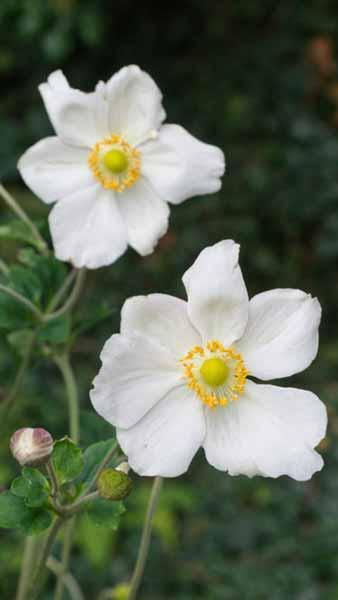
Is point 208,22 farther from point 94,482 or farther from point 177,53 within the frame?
point 94,482

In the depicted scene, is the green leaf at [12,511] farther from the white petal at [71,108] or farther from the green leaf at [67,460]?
the white petal at [71,108]

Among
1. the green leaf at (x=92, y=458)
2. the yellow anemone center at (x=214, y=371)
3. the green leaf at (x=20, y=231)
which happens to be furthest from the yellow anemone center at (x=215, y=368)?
the green leaf at (x=20, y=231)

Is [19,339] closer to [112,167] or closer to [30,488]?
[112,167]

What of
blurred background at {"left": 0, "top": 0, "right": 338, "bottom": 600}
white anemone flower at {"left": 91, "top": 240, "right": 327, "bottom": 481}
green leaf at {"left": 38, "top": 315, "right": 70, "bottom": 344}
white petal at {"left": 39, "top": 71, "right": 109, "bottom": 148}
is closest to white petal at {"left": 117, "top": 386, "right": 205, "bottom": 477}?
white anemone flower at {"left": 91, "top": 240, "right": 327, "bottom": 481}

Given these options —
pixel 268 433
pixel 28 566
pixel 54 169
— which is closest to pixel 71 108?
pixel 54 169

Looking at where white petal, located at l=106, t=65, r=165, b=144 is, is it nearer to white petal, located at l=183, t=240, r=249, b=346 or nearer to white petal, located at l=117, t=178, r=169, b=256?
white petal, located at l=117, t=178, r=169, b=256
